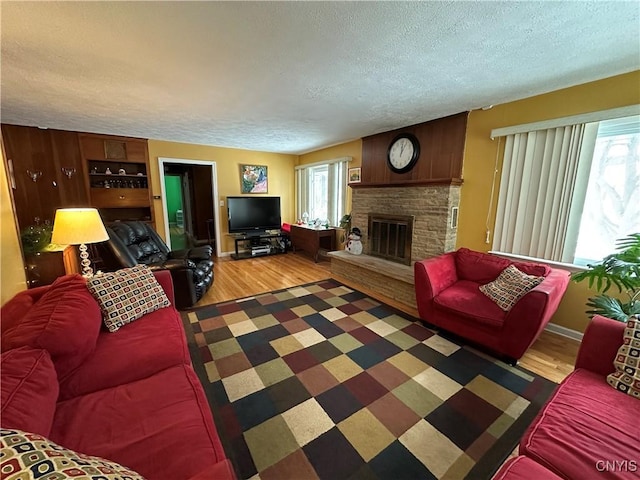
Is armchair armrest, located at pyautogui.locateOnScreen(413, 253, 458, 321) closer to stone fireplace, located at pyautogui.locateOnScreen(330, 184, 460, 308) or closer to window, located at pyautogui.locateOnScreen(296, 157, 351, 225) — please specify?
stone fireplace, located at pyautogui.locateOnScreen(330, 184, 460, 308)

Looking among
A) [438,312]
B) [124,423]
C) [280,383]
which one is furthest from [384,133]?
[124,423]

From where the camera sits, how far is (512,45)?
1.62m

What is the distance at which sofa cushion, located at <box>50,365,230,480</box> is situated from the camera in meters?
0.86

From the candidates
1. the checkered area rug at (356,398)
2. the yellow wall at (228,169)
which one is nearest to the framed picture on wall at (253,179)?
the yellow wall at (228,169)

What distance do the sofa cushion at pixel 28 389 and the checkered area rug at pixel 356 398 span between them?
0.81 m

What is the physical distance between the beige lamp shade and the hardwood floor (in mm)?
1354

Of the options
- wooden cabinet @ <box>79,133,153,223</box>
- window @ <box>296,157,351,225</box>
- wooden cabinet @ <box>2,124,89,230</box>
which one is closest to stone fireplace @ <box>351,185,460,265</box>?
window @ <box>296,157,351,225</box>

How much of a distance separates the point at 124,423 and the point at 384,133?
406cm

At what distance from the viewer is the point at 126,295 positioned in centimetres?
176

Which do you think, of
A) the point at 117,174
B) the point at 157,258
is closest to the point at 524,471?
the point at 157,258

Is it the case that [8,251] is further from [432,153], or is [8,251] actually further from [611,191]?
[611,191]

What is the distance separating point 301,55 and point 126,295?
2047mm

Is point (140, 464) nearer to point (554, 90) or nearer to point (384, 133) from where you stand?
point (554, 90)

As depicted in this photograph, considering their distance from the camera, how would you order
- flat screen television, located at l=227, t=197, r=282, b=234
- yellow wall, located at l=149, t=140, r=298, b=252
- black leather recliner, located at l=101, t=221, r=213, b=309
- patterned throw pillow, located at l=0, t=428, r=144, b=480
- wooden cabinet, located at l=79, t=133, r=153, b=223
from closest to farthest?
patterned throw pillow, located at l=0, t=428, r=144, b=480, black leather recliner, located at l=101, t=221, r=213, b=309, wooden cabinet, located at l=79, t=133, r=153, b=223, yellow wall, located at l=149, t=140, r=298, b=252, flat screen television, located at l=227, t=197, r=282, b=234
